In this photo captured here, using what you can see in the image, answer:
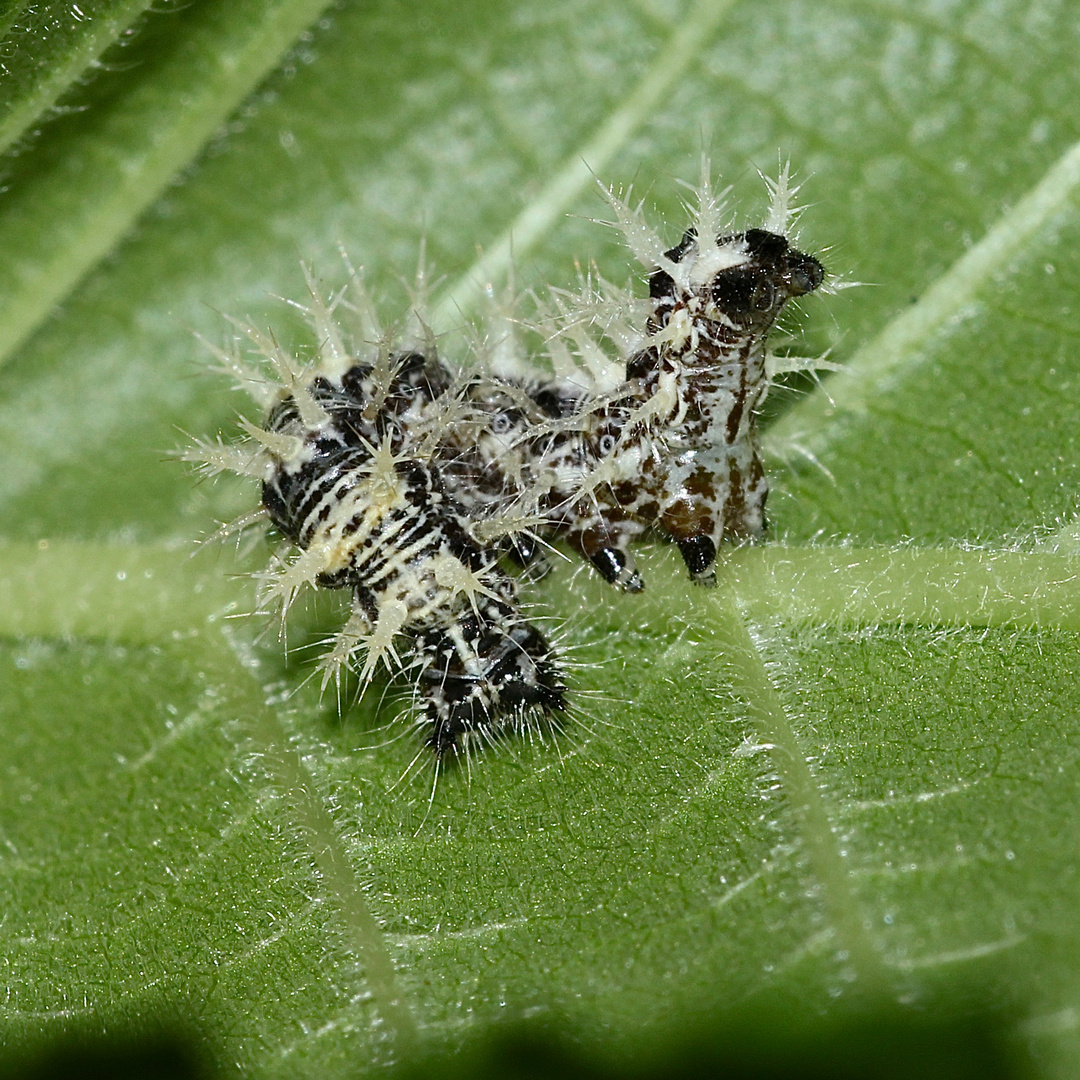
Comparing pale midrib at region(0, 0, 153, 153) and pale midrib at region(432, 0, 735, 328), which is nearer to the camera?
pale midrib at region(0, 0, 153, 153)

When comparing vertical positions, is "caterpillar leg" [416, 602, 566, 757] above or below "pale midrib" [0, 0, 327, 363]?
below

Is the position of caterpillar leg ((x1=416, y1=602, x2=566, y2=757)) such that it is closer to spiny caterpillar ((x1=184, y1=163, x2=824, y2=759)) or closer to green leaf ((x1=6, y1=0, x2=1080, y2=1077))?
spiny caterpillar ((x1=184, y1=163, x2=824, y2=759))

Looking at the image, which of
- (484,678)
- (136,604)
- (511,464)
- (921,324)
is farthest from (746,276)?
(136,604)

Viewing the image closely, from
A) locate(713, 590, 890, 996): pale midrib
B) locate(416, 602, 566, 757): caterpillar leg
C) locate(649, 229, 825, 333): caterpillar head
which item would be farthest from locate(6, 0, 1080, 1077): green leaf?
locate(649, 229, 825, 333): caterpillar head

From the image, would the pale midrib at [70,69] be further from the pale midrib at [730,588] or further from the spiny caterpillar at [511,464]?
the pale midrib at [730,588]

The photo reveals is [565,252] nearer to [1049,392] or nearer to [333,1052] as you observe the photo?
[1049,392]

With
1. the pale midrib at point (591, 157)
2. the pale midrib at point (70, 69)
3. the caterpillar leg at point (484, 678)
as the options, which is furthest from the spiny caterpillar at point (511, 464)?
the pale midrib at point (70, 69)
